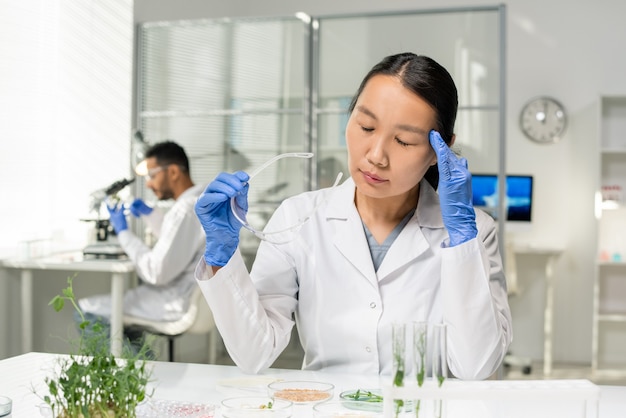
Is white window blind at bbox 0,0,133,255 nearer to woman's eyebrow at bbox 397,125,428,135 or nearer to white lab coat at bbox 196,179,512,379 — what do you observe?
white lab coat at bbox 196,179,512,379

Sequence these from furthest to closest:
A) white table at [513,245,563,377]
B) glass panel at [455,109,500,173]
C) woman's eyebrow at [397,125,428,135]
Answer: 1. white table at [513,245,563,377]
2. glass panel at [455,109,500,173]
3. woman's eyebrow at [397,125,428,135]

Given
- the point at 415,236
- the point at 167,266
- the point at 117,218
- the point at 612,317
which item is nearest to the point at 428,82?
the point at 415,236

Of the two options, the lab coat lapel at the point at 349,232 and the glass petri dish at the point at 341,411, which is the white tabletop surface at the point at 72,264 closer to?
the lab coat lapel at the point at 349,232

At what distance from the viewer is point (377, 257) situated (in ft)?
5.81

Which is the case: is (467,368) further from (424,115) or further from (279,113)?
(279,113)

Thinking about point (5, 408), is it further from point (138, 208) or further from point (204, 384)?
point (138, 208)

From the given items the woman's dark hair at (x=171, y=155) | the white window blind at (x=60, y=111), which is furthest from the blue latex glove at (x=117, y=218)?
the white window blind at (x=60, y=111)

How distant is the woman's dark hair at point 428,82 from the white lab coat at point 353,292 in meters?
0.21

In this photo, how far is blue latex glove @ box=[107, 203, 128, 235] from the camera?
12.4 ft

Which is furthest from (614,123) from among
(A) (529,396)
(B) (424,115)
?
(A) (529,396)

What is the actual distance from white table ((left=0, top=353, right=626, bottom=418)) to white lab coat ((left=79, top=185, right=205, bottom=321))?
1.76m

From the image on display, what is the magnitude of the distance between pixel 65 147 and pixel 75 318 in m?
1.02

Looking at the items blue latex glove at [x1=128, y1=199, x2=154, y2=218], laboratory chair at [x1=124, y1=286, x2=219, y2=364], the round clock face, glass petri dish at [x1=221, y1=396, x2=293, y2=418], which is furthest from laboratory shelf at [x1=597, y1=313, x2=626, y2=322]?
glass petri dish at [x1=221, y1=396, x2=293, y2=418]

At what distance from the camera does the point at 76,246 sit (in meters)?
4.34
